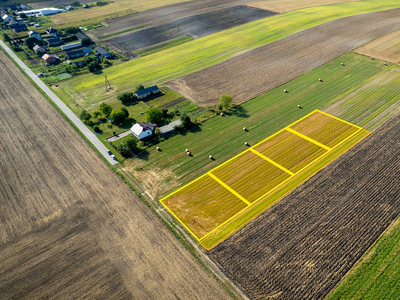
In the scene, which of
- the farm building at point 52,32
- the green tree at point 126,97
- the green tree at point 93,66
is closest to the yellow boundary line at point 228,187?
the green tree at point 126,97

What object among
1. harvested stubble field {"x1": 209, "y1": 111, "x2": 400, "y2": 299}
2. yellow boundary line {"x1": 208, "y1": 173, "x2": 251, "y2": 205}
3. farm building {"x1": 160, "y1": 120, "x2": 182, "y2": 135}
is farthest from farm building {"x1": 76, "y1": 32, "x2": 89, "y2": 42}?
harvested stubble field {"x1": 209, "y1": 111, "x2": 400, "y2": 299}

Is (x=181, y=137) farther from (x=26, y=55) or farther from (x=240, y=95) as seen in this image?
(x=26, y=55)

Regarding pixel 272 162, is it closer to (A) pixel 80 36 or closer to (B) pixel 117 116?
(B) pixel 117 116

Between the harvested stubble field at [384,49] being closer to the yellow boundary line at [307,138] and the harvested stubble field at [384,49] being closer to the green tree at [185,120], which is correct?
the yellow boundary line at [307,138]

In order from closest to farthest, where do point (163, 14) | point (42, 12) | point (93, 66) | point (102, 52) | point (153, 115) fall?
1. point (153, 115)
2. point (93, 66)
3. point (102, 52)
4. point (163, 14)
5. point (42, 12)

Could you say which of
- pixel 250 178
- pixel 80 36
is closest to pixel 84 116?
pixel 250 178

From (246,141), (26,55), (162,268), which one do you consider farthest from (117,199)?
(26,55)
